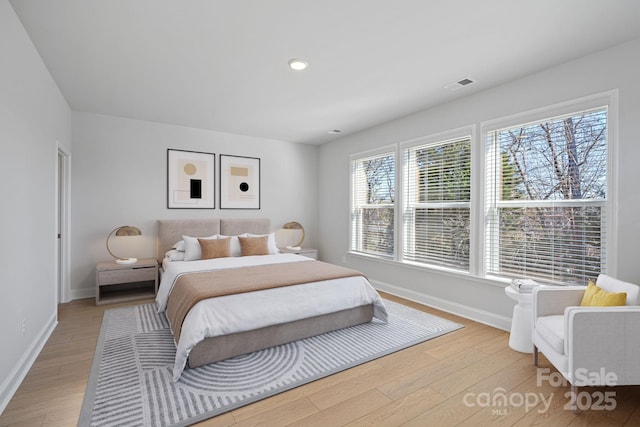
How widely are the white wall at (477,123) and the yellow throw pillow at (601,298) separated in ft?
1.53

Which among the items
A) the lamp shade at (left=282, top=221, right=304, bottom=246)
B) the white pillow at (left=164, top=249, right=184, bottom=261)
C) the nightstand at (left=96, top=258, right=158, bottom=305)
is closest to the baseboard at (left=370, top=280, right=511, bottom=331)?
the lamp shade at (left=282, top=221, right=304, bottom=246)

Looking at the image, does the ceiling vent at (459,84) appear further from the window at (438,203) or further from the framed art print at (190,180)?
the framed art print at (190,180)

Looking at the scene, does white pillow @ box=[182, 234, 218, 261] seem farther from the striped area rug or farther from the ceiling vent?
the ceiling vent

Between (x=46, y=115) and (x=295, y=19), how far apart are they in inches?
101

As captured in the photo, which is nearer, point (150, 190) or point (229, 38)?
point (229, 38)

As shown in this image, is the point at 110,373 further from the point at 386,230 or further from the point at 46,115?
the point at 386,230

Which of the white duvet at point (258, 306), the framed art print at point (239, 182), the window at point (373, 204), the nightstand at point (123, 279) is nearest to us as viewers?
the white duvet at point (258, 306)

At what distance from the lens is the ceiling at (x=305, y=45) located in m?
2.09

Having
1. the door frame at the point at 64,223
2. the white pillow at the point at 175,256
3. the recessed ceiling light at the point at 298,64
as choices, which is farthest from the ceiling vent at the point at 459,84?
the door frame at the point at 64,223

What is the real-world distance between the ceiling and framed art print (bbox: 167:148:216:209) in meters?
1.16

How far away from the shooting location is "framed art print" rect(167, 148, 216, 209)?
4848mm

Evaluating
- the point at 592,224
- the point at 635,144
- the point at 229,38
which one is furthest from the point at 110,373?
the point at 635,144

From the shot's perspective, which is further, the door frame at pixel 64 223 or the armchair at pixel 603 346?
the door frame at pixel 64 223

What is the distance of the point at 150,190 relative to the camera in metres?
4.71
